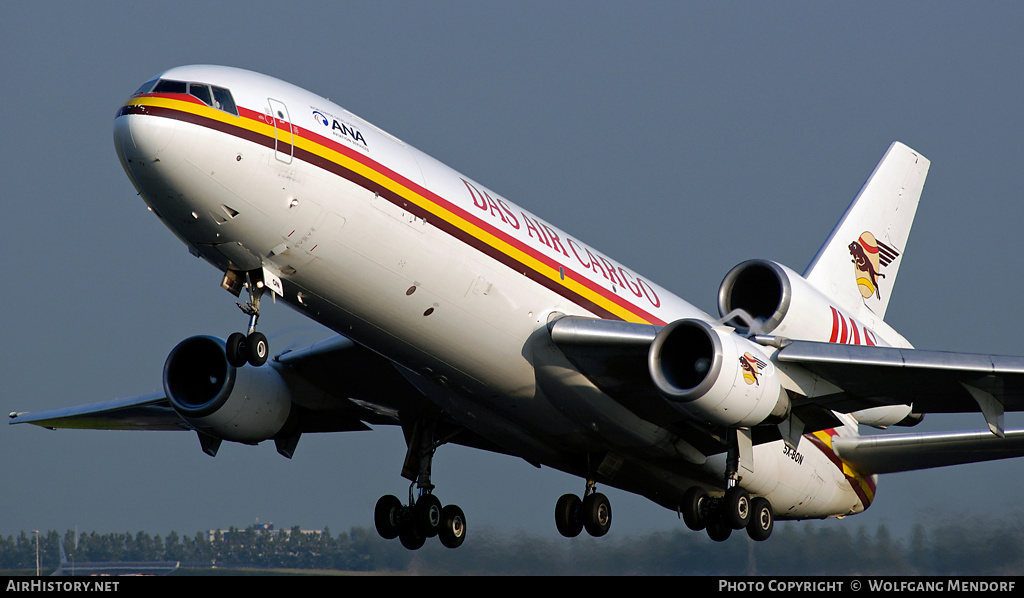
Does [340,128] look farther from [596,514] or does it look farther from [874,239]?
[874,239]

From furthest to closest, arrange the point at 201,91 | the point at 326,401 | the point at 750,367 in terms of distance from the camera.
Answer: the point at 326,401 → the point at 750,367 → the point at 201,91

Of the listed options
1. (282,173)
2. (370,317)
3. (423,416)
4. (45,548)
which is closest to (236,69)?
(282,173)

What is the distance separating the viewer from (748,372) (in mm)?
20203

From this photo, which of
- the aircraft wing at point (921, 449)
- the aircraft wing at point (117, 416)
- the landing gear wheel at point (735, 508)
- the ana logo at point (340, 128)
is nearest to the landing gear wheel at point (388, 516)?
the aircraft wing at point (117, 416)

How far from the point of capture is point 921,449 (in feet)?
84.6

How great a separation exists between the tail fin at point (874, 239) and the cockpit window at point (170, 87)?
1642 cm

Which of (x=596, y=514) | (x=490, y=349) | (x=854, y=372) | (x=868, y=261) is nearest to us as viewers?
(x=490, y=349)

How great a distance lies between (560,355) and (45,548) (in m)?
18.3

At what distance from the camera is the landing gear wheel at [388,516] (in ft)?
80.8

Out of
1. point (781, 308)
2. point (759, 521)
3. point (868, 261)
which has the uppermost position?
point (868, 261)

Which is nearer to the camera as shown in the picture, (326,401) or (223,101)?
(223,101)

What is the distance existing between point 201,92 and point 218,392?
927cm

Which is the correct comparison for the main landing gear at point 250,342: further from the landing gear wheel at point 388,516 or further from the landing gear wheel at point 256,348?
the landing gear wheel at point 388,516

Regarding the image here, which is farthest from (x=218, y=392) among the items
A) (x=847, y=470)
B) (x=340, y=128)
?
(x=847, y=470)
